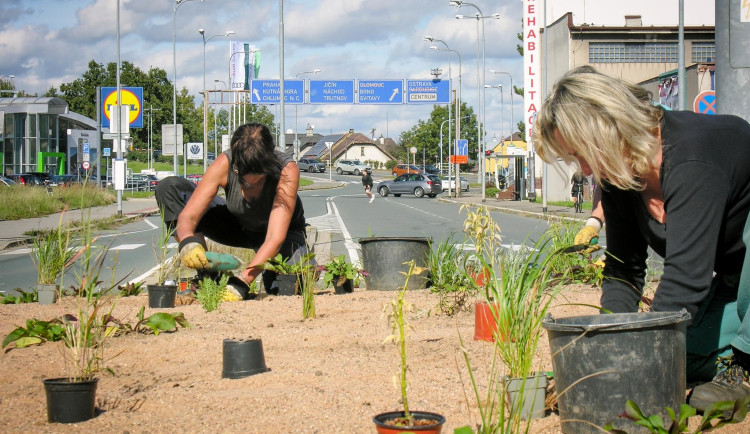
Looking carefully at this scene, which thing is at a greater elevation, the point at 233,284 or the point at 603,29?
the point at 603,29

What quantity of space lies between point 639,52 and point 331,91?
18909 mm

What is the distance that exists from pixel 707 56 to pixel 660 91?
11290 mm

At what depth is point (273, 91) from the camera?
171 feet

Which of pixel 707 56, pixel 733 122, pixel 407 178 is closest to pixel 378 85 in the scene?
pixel 407 178

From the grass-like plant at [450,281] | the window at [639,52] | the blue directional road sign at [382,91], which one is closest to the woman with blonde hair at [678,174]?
the grass-like plant at [450,281]

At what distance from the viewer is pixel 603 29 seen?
4200 cm

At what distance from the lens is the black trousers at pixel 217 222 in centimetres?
735

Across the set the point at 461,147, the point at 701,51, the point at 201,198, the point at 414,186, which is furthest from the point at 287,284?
the point at 414,186

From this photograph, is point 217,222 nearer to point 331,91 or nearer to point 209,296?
point 209,296

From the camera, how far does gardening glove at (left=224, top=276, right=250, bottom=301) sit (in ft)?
21.3

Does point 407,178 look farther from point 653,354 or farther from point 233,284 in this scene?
point 653,354

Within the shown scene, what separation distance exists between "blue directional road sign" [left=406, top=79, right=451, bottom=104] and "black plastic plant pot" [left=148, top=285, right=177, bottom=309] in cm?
4745

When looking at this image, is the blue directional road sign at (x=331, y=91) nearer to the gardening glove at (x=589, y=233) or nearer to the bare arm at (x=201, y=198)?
the bare arm at (x=201, y=198)

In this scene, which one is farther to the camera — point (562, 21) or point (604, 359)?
point (562, 21)
